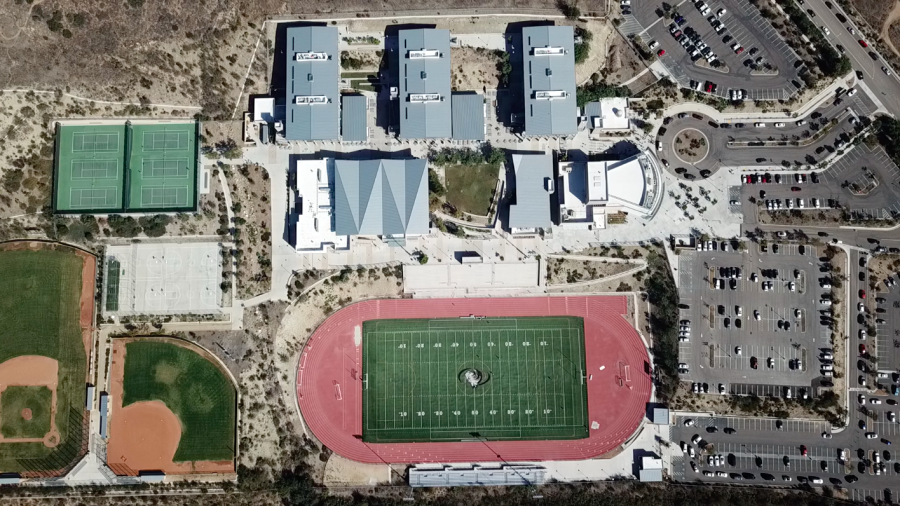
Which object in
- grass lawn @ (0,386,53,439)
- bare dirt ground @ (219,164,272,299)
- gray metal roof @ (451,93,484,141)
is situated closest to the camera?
grass lawn @ (0,386,53,439)

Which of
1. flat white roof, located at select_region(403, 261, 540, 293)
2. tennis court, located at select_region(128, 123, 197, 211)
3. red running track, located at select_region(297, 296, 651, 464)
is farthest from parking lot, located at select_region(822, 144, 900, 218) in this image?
tennis court, located at select_region(128, 123, 197, 211)

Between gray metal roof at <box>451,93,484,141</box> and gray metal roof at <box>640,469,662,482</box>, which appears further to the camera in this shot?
gray metal roof at <box>451,93,484,141</box>

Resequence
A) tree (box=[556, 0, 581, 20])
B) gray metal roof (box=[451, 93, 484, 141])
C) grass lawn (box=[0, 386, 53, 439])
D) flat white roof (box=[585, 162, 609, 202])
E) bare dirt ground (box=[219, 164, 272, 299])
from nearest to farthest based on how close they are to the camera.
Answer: grass lawn (box=[0, 386, 53, 439])
flat white roof (box=[585, 162, 609, 202])
bare dirt ground (box=[219, 164, 272, 299])
gray metal roof (box=[451, 93, 484, 141])
tree (box=[556, 0, 581, 20])

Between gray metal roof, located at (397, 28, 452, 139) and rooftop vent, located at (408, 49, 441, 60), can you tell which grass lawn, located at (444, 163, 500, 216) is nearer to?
gray metal roof, located at (397, 28, 452, 139)

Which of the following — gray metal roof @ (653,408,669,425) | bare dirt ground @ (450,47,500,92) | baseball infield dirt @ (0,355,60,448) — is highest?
bare dirt ground @ (450,47,500,92)

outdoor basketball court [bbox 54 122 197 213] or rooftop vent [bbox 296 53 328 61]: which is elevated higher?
rooftop vent [bbox 296 53 328 61]

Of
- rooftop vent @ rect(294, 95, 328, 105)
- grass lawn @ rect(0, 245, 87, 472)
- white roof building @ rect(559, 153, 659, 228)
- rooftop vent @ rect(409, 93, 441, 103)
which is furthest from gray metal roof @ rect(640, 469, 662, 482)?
grass lawn @ rect(0, 245, 87, 472)
